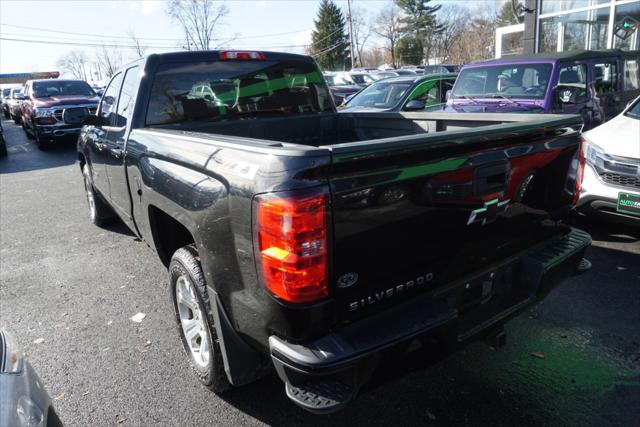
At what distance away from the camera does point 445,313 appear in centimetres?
204

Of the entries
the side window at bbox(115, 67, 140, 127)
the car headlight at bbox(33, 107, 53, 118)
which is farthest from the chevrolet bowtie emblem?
the car headlight at bbox(33, 107, 53, 118)

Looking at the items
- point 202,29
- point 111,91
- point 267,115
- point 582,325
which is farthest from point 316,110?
point 202,29

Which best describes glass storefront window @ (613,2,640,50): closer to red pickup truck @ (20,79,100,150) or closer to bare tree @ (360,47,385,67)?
red pickup truck @ (20,79,100,150)

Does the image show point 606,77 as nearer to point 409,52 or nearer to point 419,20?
point 409,52

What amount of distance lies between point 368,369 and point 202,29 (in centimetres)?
6050

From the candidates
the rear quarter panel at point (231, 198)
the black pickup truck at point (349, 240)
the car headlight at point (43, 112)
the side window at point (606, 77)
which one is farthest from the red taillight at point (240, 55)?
the car headlight at point (43, 112)

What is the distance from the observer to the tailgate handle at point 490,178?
215 cm

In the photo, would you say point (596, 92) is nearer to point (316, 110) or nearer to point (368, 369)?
point (316, 110)

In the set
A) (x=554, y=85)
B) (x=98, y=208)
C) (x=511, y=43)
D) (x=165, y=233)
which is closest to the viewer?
(x=165, y=233)

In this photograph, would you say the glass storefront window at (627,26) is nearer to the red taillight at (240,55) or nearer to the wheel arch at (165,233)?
the red taillight at (240,55)

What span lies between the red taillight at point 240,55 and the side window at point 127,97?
69 centimetres

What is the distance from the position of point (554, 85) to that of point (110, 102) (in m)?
6.00

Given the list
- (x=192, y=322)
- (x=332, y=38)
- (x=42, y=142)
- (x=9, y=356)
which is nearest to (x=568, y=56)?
(x=192, y=322)

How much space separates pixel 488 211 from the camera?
227 centimetres
